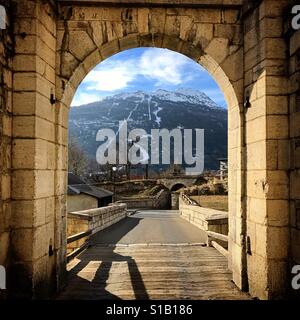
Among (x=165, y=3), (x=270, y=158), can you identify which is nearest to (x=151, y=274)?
(x=270, y=158)

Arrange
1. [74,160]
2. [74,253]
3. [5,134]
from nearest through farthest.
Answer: [5,134] < [74,253] < [74,160]

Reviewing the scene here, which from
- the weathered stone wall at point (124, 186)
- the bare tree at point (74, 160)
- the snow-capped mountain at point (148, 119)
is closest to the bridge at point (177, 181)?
the weathered stone wall at point (124, 186)

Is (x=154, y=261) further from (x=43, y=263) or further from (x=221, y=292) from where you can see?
(x=43, y=263)

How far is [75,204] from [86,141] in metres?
116

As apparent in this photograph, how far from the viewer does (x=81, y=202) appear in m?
21.7

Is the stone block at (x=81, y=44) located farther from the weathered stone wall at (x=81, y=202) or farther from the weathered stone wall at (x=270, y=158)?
the weathered stone wall at (x=81, y=202)

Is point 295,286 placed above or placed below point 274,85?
below

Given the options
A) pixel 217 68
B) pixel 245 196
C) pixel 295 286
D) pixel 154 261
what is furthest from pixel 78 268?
pixel 217 68

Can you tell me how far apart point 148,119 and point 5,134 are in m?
149

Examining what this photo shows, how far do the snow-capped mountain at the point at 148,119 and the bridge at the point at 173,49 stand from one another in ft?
314

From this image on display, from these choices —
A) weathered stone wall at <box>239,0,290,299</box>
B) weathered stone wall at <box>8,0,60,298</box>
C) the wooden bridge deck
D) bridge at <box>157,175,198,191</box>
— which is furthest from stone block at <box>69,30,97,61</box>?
bridge at <box>157,175,198,191</box>

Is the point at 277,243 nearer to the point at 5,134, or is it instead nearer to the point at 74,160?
the point at 5,134

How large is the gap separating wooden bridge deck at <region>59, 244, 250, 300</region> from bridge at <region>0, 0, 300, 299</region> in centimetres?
33

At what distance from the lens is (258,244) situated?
3.98 meters
